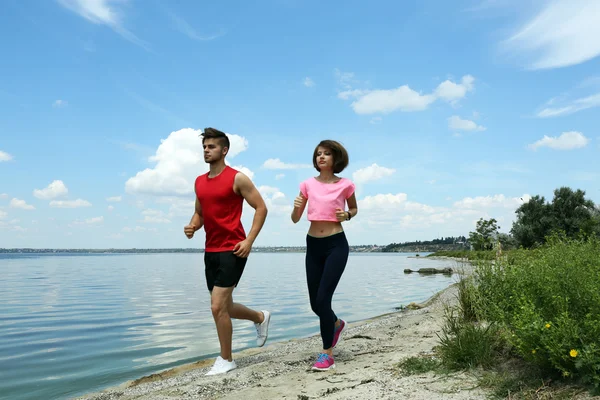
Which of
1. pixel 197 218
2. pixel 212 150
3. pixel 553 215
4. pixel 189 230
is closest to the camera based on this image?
pixel 212 150

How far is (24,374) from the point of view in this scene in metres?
7.42

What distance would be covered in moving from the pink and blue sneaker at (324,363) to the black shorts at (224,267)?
120 cm

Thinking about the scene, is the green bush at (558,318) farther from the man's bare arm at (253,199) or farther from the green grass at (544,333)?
the man's bare arm at (253,199)

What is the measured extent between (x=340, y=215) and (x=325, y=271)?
59 centimetres

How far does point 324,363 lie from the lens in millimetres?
4684

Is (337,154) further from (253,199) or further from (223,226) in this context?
(223,226)

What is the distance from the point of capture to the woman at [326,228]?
4730 mm

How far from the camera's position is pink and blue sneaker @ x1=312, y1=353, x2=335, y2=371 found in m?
4.66

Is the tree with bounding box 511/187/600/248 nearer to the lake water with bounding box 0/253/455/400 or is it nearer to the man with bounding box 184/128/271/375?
the lake water with bounding box 0/253/455/400

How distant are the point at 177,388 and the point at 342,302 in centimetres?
1219

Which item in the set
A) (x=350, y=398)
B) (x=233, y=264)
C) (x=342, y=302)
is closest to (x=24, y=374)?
(x=233, y=264)

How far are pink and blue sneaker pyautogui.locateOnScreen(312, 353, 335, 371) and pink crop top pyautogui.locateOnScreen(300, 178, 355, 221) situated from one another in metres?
1.40

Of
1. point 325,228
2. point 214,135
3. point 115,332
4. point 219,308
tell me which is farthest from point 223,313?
point 115,332

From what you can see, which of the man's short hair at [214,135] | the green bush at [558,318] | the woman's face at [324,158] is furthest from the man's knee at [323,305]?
the man's short hair at [214,135]
